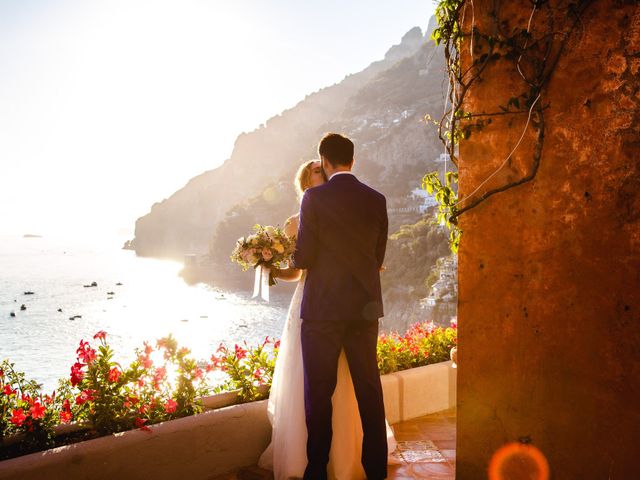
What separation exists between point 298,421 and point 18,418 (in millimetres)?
1698

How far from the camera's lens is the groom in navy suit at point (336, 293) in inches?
100.0

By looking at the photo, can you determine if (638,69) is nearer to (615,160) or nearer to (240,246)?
(615,160)

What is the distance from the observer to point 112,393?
2.90m

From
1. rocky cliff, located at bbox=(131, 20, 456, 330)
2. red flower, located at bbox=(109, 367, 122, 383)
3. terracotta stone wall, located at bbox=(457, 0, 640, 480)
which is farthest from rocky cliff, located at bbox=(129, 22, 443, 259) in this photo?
terracotta stone wall, located at bbox=(457, 0, 640, 480)

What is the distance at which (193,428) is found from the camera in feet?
9.63

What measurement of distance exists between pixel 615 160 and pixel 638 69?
0.39 metres

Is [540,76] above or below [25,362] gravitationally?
above

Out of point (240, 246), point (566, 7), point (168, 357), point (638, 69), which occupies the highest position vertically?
point (566, 7)

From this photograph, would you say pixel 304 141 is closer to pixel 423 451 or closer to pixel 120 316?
pixel 120 316

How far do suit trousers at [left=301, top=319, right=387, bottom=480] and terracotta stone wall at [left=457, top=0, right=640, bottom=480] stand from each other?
2.01 ft

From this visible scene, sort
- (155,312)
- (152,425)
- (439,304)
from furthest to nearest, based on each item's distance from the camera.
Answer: (155,312), (439,304), (152,425)

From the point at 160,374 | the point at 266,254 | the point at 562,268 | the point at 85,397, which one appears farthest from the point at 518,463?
the point at 85,397

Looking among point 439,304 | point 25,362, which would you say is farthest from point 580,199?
point 25,362

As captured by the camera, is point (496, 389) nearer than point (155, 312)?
Yes
